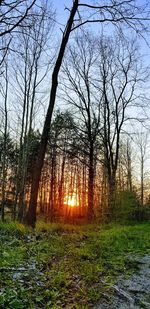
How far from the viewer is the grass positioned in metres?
3.79

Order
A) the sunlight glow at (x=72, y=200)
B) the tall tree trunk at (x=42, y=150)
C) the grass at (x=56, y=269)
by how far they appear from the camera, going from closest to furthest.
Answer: the grass at (x=56, y=269) → the tall tree trunk at (x=42, y=150) → the sunlight glow at (x=72, y=200)

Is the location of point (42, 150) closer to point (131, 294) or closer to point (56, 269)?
point (56, 269)

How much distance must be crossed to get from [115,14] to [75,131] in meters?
10.7

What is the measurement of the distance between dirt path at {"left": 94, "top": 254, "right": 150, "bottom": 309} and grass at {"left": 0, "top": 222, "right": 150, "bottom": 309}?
5.7 inches

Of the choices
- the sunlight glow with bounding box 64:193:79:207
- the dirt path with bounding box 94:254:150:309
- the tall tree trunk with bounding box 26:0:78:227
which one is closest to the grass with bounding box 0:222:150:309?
the dirt path with bounding box 94:254:150:309

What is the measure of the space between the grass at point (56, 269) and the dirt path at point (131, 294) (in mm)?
145

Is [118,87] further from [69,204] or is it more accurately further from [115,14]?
[69,204]

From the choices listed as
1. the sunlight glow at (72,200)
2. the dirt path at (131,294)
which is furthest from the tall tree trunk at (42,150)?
the sunlight glow at (72,200)

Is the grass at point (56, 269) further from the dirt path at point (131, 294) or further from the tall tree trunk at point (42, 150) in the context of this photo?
the tall tree trunk at point (42, 150)

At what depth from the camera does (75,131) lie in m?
19.2

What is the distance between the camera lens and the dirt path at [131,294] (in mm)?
3877

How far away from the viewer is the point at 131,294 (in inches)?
169

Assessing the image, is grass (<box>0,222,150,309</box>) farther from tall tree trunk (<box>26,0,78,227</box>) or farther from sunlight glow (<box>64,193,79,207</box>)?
sunlight glow (<box>64,193,79,207</box>)

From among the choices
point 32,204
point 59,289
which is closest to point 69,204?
point 32,204
